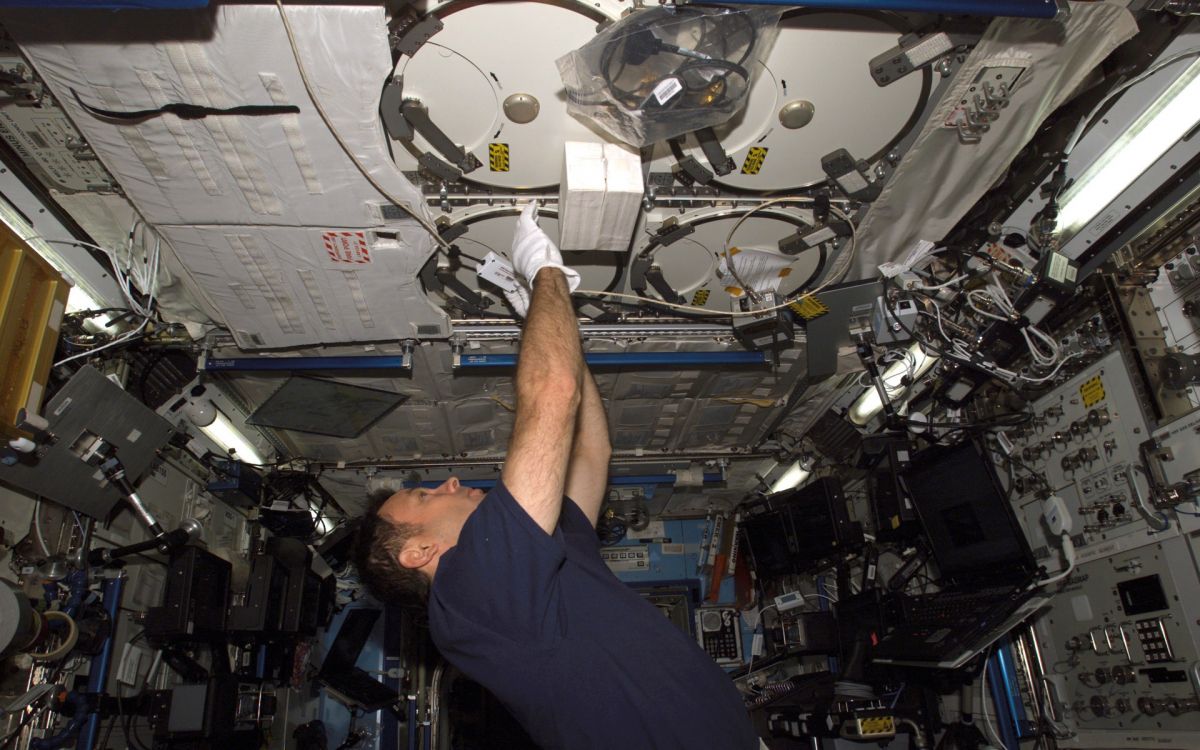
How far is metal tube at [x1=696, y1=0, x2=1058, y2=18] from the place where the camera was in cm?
178

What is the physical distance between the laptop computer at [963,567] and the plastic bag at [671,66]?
2698 millimetres

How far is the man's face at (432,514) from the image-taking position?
80.7 inches

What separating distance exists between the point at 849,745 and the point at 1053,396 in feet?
8.67

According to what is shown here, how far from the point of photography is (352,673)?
18.3 feet

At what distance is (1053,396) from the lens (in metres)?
3.65

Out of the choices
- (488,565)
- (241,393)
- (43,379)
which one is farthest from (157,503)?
(488,565)

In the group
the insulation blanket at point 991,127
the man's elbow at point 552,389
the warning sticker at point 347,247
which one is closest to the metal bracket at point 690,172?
the insulation blanket at point 991,127

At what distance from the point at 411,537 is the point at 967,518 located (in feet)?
10.9

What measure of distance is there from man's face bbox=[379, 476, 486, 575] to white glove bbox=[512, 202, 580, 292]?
31.5 inches

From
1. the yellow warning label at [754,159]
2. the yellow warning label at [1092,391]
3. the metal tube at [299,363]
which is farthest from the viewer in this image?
the metal tube at [299,363]

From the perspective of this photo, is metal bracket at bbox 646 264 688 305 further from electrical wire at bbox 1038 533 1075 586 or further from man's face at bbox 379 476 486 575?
electrical wire at bbox 1038 533 1075 586

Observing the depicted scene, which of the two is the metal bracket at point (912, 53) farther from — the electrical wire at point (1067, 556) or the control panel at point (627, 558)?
the control panel at point (627, 558)

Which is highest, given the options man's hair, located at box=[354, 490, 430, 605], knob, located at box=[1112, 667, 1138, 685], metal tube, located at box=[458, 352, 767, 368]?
metal tube, located at box=[458, 352, 767, 368]

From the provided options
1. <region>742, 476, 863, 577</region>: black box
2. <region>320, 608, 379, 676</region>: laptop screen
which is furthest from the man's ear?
<region>320, 608, 379, 676</region>: laptop screen
